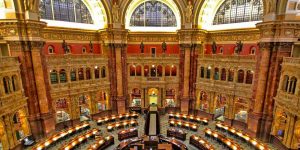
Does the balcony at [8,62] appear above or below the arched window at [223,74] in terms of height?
above

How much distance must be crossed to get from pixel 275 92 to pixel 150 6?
783 inches

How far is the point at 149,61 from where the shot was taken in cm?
2489

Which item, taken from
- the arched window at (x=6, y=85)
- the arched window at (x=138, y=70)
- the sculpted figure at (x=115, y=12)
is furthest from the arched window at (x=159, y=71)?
the arched window at (x=6, y=85)

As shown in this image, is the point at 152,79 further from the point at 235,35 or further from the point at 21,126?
the point at 21,126

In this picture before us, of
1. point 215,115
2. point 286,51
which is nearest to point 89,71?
point 215,115

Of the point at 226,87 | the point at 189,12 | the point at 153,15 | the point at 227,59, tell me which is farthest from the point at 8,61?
the point at 226,87

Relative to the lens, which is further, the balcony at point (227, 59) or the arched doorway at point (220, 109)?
the arched doorway at point (220, 109)

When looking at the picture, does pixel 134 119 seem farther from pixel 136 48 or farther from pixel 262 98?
pixel 262 98

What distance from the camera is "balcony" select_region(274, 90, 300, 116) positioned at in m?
14.1

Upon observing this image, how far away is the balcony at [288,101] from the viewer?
14.1 metres

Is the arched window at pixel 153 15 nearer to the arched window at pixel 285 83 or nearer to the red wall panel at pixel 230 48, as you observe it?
the red wall panel at pixel 230 48

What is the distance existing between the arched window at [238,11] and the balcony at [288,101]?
1004 centimetres

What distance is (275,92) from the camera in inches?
677

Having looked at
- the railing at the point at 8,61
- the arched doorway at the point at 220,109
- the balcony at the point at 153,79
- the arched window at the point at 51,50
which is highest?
the arched window at the point at 51,50
